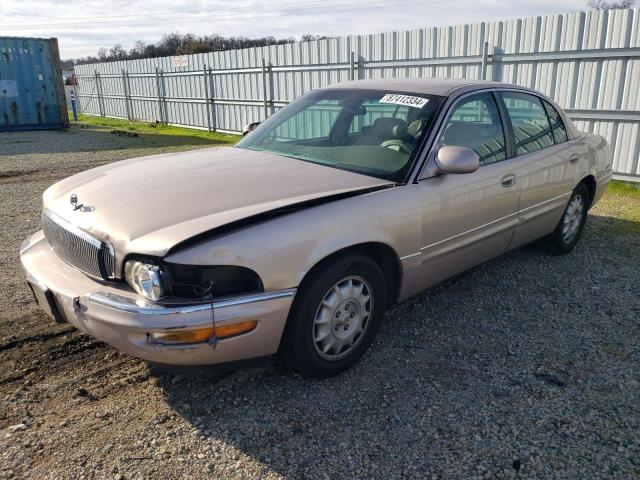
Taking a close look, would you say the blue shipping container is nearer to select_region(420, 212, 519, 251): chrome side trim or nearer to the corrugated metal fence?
the corrugated metal fence

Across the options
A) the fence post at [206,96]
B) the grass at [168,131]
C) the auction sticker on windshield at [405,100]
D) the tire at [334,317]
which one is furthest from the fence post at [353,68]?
the tire at [334,317]

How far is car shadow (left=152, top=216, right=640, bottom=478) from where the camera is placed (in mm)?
2436

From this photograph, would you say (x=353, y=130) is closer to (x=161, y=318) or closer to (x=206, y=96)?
(x=161, y=318)

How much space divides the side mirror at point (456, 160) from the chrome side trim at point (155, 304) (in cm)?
134

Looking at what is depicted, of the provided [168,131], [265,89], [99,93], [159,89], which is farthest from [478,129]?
[99,93]

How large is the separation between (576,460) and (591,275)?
8.85ft

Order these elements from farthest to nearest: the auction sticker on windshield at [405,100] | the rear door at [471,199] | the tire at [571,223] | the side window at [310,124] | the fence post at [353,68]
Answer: the fence post at [353,68]
the tire at [571,223]
the side window at [310,124]
the auction sticker on windshield at [405,100]
the rear door at [471,199]

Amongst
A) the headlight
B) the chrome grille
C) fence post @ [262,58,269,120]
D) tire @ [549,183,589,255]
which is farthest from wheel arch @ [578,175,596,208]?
fence post @ [262,58,269,120]

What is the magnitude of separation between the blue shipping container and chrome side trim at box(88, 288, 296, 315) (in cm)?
1824

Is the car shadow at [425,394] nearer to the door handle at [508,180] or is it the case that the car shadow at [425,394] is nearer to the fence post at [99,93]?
the door handle at [508,180]

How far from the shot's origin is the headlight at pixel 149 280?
2338 mm

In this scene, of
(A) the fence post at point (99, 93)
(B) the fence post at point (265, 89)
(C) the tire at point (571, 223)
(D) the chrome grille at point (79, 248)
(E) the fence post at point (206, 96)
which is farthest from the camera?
(A) the fence post at point (99, 93)

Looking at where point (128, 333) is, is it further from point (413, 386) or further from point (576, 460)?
point (576, 460)

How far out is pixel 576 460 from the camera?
2404 millimetres
